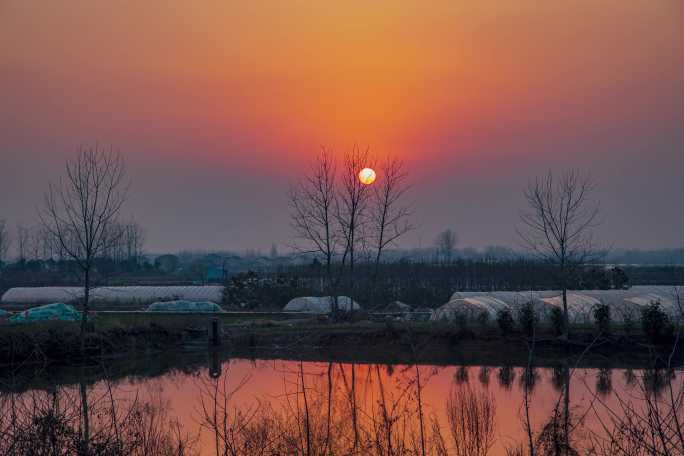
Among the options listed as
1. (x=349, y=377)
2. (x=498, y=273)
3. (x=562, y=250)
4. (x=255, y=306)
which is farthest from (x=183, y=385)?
(x=498, y=273)

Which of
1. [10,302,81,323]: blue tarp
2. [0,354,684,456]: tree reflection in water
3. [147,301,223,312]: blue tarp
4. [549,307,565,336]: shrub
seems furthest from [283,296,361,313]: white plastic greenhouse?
[0,354,684,456]: tree reflection in water

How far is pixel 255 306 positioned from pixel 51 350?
21.0 meters

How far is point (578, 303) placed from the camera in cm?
3466

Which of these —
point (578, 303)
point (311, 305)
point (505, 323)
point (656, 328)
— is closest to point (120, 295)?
point (311, 305)

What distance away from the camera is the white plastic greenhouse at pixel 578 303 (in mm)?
32844

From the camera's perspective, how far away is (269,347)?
30.5m

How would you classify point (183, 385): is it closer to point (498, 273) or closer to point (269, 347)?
point (269, 347)

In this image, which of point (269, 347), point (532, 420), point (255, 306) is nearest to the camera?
point (532, 420)

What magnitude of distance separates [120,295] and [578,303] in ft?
99.8

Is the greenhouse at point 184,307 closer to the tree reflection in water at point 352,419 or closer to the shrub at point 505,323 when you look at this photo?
the tree reflection in water at point 352,419

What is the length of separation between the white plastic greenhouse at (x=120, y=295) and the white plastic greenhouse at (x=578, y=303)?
62.3 ft

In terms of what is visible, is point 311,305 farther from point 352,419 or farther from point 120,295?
point 352,419

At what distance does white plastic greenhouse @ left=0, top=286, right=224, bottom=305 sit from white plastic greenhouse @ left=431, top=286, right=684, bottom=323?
18983 mm

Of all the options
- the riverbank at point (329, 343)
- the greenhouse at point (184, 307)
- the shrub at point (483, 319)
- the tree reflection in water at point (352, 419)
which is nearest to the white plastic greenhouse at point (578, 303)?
the shrub at point (483, 319)
